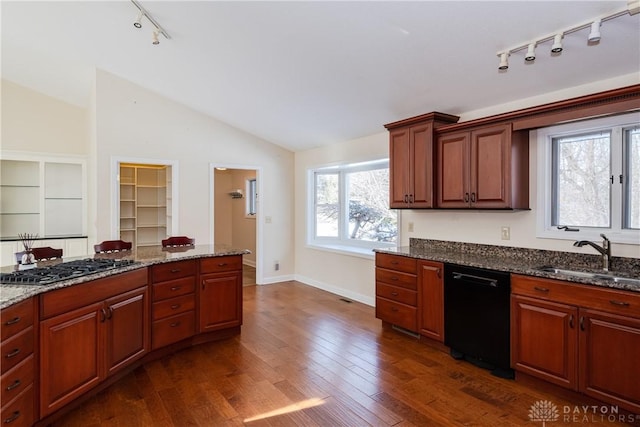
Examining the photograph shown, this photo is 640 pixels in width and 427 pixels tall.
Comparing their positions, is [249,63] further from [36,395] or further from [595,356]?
[595,356]

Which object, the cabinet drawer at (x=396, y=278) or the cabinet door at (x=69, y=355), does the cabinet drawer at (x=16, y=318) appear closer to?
the cabinet door at (x=69, y=355)

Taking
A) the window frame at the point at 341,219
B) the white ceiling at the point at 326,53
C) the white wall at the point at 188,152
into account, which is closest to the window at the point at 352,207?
the window frame at the point at 341,219

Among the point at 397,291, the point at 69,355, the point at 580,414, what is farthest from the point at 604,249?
the point at 69,355

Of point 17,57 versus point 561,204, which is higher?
point 17,57

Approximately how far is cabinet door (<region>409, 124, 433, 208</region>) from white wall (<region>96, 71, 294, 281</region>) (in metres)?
3.02

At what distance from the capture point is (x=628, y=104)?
92.4 inches

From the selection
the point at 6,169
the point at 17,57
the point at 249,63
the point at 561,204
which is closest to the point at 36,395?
the point at 249,63

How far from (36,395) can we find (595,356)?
11.2 feet

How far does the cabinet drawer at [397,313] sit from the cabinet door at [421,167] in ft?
3.50

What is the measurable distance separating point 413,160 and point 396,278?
1.26 meters

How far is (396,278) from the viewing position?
12.0 ft

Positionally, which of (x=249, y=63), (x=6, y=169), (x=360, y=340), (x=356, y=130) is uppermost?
(x=249, y=63)

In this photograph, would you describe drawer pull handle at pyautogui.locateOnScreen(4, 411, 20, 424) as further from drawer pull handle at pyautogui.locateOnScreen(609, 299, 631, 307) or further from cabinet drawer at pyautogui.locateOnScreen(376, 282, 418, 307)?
drawer pull handle at pyautogui.locateOnScreen(609, 299, 631, 307)

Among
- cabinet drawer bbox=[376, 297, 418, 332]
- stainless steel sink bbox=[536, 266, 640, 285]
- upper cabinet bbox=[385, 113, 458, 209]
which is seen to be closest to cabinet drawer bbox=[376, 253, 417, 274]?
cabinet drawer bbox=[376, 297, 418, 332]
